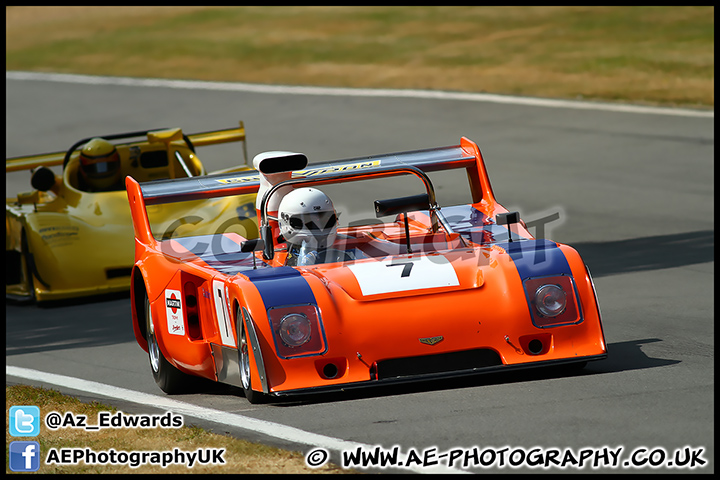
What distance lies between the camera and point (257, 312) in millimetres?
6969

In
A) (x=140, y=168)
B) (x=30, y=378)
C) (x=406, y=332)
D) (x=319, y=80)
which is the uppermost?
(x=319, y=80)

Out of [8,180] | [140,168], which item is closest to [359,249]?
[140,168]

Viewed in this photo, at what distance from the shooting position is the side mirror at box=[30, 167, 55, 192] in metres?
13.6

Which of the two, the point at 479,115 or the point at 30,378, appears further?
the point at 479,115

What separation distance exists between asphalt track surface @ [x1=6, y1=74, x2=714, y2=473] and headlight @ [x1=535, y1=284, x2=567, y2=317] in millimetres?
427

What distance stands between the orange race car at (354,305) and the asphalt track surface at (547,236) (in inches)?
8.2

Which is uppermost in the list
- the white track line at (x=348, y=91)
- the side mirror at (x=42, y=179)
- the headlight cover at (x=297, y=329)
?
the white track line at (x=348, y=91)

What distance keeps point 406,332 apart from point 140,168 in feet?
26.4

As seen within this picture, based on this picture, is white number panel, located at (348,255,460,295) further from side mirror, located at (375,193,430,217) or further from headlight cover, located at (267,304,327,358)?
side mirror, located at (375,193,430,217)

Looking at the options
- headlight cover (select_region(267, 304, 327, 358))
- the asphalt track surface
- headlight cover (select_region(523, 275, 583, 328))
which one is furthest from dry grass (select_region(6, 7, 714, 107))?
headlight cover (select_region(267, 304, 327, 358))

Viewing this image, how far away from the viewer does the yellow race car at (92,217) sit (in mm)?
12773

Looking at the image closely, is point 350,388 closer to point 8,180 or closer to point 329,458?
point 329,458

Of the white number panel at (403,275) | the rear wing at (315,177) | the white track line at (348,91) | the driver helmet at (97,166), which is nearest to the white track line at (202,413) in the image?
the white number panel at (403,275)

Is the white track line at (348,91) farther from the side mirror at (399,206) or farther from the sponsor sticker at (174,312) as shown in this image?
the sponsor sticker at (174,312)
